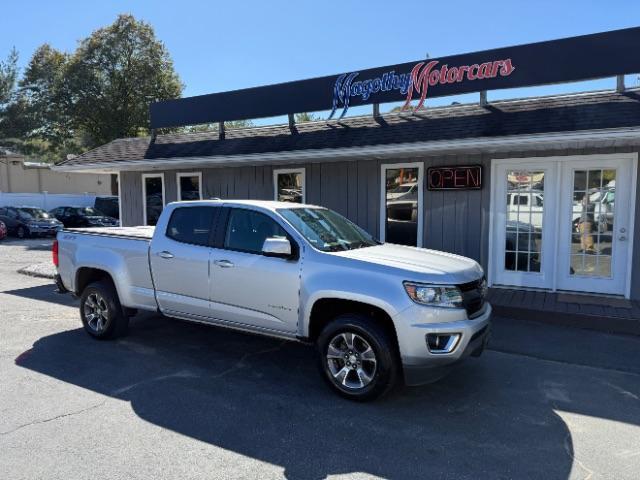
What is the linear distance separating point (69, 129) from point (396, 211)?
2900 cm

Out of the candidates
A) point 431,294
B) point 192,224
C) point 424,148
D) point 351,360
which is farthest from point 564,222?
point 192,224

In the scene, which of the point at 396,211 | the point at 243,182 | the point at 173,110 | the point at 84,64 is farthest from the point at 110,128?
the point at 396,211

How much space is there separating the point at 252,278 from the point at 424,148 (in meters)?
4.47

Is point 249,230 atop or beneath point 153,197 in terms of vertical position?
beneath

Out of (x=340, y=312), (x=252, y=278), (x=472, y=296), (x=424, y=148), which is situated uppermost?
(x=424, y=148)

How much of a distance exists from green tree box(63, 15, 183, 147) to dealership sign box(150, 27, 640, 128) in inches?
786

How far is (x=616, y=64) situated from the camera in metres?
7.91

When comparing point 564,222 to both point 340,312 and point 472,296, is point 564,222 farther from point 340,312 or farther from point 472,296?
point 340,312

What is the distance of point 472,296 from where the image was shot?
459 centimetres

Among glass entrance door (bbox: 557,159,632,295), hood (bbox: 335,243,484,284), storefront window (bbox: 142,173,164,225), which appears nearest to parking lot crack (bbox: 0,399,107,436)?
hood (bbox: 335,243,484,284)

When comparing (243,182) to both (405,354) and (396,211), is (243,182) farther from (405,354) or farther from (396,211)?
(405,354)

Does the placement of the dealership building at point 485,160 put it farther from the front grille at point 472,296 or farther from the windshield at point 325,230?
the front grille at point 472,296

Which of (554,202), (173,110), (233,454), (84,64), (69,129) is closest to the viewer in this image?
(233,454)

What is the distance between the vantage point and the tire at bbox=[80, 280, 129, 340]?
620 cm
